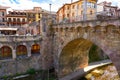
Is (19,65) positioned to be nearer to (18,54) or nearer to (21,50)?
(18,54)

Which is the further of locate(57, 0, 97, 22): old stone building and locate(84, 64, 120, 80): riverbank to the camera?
locate(57, 0, 97, 22): old stone building

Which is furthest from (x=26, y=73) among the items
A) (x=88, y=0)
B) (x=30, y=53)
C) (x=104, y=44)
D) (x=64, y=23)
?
(x=88, y=0)

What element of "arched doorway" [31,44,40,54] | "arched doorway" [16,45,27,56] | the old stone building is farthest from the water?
the old stone building

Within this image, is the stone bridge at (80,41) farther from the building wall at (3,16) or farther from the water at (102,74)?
the building wall at (3,16)

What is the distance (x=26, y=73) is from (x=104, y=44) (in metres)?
14.3

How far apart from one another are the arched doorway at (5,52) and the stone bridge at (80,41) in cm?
742

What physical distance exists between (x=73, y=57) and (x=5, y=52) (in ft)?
37.5

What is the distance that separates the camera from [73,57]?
1083 inches

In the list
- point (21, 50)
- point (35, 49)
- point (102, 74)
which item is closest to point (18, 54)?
point (21, 50)

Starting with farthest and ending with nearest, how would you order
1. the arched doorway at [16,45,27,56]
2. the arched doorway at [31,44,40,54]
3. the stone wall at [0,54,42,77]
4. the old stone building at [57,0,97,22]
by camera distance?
the old stone building at [57,0,97,22]
the arched doorway at [31,44,40,54]
the arched doorway at [16,45,27,56]
the stone wall at [0,54,42,77]

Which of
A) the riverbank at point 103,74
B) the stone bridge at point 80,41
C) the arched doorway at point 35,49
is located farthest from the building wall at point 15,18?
the riverbank at point 103,74

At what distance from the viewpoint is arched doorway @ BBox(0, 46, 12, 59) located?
→ 25344 millimetres

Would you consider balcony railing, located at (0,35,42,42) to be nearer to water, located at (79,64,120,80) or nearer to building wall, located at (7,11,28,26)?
water, located at (79,64,120,80)

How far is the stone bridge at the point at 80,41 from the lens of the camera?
48.3 feet
